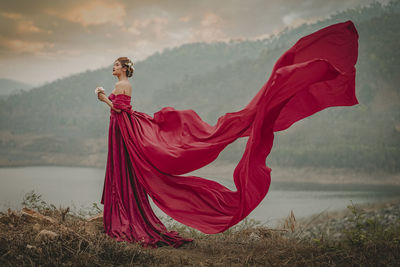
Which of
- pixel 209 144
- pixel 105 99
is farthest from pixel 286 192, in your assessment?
pixel 105 99

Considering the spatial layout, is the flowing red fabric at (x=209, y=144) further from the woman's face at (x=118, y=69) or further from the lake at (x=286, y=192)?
the lake at (x=286, y=192)

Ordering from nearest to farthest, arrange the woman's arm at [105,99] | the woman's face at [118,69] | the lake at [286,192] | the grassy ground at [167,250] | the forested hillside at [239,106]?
the grassy ground at [167,250] → the woman's arm at [105,99] → the woman's face at [118,69] → the lake at [286,192] → the forested hillside at [239,106]

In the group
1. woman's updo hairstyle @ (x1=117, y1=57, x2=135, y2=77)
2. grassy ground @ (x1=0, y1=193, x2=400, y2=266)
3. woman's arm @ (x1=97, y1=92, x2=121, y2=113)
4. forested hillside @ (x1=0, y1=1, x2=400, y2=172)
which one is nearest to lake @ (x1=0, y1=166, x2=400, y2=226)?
forested hillside @ (x1=0, y1=1, x2=400, y2=172)

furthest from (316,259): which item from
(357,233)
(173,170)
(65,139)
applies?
(65,139)

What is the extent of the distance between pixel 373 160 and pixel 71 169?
1710 centimetres

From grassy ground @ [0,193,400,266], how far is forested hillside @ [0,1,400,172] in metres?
14.7

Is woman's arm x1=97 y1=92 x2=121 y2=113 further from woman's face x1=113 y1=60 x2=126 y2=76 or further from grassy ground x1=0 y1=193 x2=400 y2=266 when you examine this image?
grassy ground x1=0 y1=193 x2=400 y2=266

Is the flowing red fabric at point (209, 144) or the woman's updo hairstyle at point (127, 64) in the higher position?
the woman's updo hairstyle at point (127, 64)

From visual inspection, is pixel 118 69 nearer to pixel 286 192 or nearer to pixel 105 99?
pixel 105 99

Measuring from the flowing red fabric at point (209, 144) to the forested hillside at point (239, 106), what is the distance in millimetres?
15233

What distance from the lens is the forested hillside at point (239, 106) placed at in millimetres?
20016

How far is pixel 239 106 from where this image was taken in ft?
113

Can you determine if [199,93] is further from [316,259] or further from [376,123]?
[316,259]

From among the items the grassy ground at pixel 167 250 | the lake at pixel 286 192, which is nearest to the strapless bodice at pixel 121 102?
the grassy ground at pixel 167 250
